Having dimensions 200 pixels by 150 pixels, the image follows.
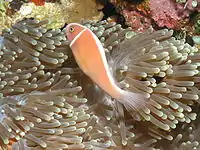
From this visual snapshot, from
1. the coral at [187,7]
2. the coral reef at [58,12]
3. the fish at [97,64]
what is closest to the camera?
the fish at [97,64]

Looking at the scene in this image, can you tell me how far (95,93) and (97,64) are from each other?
17.5 inches

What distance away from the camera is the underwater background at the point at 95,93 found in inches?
94.4

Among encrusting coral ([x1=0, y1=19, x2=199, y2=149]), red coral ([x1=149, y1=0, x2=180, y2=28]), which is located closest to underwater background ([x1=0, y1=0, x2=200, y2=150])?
encrusting coral ([x1=0, y1=19, x2=199, y2=149])

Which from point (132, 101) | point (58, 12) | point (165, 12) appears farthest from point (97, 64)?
point (58, 12)

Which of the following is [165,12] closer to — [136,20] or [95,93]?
[136,20]

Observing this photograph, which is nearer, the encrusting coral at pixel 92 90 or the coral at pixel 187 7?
the encrusting coral at pixel 92 90

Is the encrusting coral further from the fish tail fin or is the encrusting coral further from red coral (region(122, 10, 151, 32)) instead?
red coral (region(122, 10, 151, 32))

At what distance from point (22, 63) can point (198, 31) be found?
1637 mm

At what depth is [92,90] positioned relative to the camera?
9.16ft

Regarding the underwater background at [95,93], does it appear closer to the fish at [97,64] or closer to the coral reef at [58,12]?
the fish at [97,64]

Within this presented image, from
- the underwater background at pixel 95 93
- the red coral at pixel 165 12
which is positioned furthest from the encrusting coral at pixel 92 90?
the red coral at pixel 165 12

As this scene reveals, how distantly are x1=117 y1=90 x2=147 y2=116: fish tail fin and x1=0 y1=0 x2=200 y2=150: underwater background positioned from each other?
0.04 meters

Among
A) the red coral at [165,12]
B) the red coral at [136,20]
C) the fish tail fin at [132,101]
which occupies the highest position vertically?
the red coral at [165,12]

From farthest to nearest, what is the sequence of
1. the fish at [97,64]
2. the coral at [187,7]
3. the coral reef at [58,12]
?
the coral reef at [58,12], the coral at [187,7], the fish at [97,64]
